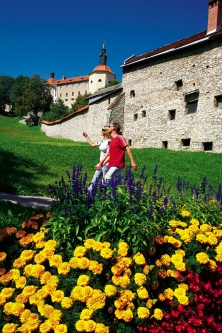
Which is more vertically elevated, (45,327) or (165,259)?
(165,259)

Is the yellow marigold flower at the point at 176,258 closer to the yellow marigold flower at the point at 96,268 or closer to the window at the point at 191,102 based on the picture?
the yellow marigold flower at the point at 96,268

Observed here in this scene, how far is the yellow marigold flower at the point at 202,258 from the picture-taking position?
331 cm

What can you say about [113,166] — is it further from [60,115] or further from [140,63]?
[60,115]

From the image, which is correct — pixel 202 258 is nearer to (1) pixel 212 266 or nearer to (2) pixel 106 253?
(1) pixel 212 266

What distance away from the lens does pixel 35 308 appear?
2877 mm

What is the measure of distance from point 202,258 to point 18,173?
27.5 feet

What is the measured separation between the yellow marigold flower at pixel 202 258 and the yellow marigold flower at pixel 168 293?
45cm

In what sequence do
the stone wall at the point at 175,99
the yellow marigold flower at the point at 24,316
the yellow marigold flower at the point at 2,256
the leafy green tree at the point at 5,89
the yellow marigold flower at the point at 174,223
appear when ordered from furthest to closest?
the leafy green tree at the point at 5,89, the stone wall at the point at 175,99, the yellow marigold flower at the point at 174,223, the yellow marigold flower at the point at 2,256, the yellow marigold flower at the point at 24,316

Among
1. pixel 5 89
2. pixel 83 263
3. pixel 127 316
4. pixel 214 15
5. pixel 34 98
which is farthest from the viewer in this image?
pixel 5 89

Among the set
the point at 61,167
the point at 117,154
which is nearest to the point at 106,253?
the point at 117,154

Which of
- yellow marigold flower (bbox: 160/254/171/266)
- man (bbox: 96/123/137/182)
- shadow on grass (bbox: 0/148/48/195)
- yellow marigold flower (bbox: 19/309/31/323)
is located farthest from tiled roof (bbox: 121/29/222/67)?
yellow marigold flower (bbox: 19/309/31/323)

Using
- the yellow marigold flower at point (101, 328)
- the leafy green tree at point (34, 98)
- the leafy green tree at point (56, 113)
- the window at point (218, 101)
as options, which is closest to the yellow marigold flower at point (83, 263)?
the yellow marigold flower at point (101, 328)

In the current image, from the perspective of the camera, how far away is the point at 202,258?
3328mm

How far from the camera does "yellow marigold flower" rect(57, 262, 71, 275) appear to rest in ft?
9.83
